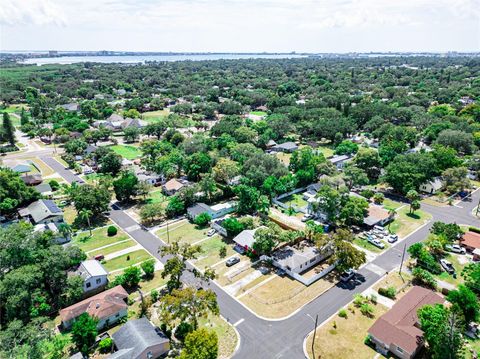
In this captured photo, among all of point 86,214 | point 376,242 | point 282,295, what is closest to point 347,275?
point 282,295

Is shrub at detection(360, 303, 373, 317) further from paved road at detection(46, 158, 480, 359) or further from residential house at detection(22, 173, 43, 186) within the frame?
residential house at detection(22, 173, 43, 186)

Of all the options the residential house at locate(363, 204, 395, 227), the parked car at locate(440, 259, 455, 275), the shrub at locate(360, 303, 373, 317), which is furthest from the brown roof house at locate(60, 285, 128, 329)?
the parked car at locate(440, 259, 455, 275)

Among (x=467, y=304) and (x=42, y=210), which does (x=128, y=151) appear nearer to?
(x=42, y=210)

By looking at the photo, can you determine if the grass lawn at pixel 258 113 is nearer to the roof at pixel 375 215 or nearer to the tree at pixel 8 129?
the tree at pixel 8 129

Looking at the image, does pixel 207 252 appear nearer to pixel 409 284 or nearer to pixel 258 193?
pixel 258 193

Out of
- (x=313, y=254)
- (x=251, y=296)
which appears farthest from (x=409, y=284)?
(x=251, y=296)
